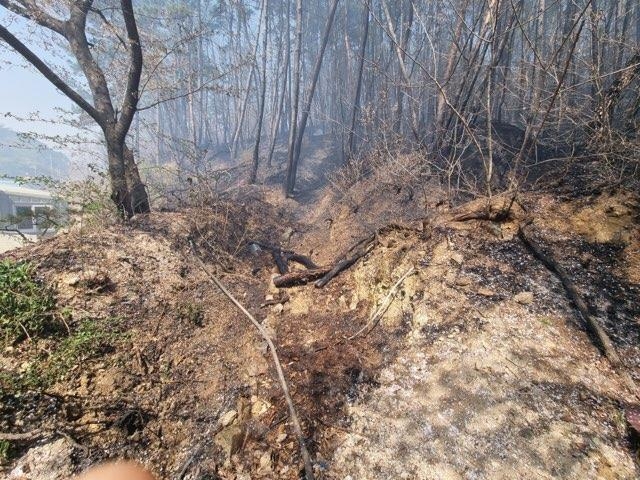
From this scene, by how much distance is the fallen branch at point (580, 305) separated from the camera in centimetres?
223

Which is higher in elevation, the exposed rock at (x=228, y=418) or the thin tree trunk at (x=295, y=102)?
the thin tree trunk at (x=295, y=102)

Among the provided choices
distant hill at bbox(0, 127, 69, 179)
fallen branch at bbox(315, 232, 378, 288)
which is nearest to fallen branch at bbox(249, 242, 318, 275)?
fallen branch at bbox(315, 232, 378, 288)

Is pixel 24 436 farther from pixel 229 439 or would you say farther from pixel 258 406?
pixel 258 406

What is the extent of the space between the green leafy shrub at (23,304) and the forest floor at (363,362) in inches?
5.0

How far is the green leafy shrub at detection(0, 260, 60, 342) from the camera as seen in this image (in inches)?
102

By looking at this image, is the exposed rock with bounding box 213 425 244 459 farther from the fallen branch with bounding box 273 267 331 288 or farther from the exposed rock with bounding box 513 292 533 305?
the exposed rock with bounding box 513 292 533 305

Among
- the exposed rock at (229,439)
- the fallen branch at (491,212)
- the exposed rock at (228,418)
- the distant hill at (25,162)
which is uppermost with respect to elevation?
the fallen branch at (491,212)

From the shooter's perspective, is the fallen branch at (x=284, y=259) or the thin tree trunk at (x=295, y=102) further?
the thin tree trunk at (x=295, y=102)

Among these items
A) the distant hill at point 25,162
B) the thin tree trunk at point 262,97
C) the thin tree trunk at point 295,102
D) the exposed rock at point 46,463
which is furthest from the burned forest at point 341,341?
the distant hill at point 25,162

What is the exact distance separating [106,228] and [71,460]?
3510 millimetres

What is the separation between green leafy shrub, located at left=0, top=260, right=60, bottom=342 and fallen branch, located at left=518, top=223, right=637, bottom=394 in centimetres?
459

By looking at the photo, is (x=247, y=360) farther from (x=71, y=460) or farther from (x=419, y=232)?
(x=419, y=232)

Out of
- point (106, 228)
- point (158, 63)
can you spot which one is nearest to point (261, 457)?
point (106, 228)

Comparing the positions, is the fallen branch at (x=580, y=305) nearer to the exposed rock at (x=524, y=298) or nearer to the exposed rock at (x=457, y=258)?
the exposed rock at (x=524, y=298)
